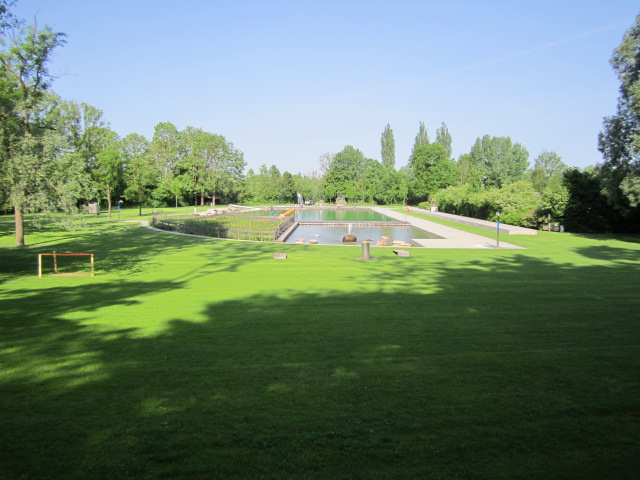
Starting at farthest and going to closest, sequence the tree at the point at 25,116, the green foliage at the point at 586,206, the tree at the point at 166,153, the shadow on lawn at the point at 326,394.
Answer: the tree at the point at 166,153 < the green foliage at the point at 586,206 < the tree at the point at 25,116 < the shadow on lawn at the point at 326,394

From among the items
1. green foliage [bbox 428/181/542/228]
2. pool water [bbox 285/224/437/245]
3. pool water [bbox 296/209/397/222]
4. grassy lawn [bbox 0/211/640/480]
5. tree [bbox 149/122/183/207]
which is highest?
tree [bbox 149/122/183/207]

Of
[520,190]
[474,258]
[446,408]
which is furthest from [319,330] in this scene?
[520,190]

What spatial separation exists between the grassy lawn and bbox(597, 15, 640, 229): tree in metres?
15.8

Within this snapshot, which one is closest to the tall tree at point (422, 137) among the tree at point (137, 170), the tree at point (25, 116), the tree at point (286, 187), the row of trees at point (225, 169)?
the row of trees at point (225, 169)

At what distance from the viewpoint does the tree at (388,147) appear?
9662 centimetres

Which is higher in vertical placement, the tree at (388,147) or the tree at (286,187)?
the tree at (388,147)

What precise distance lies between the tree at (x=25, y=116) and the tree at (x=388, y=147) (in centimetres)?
8193

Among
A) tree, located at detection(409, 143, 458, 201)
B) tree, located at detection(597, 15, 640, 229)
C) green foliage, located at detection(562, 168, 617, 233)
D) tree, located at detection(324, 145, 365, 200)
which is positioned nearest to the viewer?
tree, located at detection(597, 15, 640, 229)

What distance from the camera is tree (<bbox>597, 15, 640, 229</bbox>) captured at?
925 inches

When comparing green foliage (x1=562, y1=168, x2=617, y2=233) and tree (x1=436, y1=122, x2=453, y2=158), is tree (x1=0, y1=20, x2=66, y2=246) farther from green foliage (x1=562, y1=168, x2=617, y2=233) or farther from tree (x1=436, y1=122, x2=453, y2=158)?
tree (x1=436, y1=122, x2=453, y2=158)

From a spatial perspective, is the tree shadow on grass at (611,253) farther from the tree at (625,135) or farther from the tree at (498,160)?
the tree at (498,160)

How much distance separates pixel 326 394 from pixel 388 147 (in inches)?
3777

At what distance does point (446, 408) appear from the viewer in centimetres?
455

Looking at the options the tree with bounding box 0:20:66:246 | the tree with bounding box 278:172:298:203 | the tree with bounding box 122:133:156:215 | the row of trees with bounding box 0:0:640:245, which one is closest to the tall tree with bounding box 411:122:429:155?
the row of trees with bounding box 0:0:640:245
